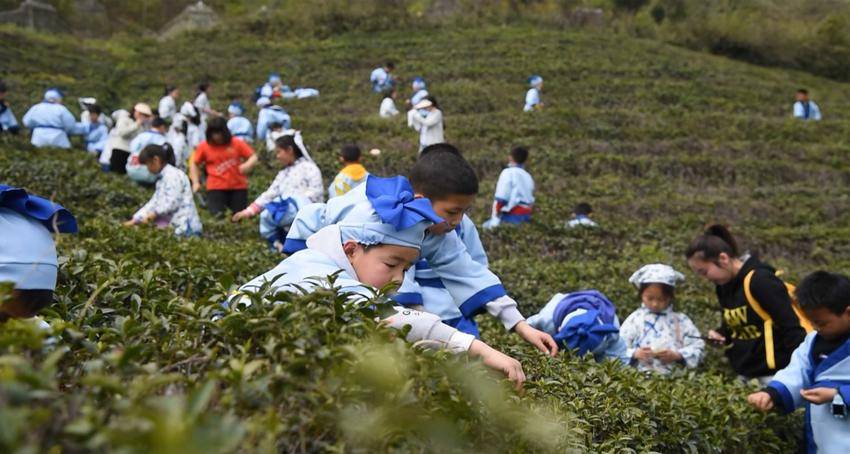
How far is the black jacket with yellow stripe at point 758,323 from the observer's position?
15.2 ft

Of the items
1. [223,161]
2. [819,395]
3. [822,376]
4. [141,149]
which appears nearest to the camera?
[819,395]

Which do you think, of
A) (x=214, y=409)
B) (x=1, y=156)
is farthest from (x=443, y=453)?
(x=1, y=156)

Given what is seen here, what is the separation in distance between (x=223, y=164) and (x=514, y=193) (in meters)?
3.61

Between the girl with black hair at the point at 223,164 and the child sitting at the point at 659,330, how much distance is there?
15.6ft

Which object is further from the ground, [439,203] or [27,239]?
[27,239]

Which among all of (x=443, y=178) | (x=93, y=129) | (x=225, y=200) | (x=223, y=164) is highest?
(x=443, y=178)

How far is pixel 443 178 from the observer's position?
10.9 feet

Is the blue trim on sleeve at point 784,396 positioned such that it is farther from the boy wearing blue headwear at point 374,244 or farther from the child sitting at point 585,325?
the boy wearing blue headwear at point 374,244

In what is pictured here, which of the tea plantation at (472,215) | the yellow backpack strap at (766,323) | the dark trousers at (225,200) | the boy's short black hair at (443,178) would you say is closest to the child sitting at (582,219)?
the tea plantation at (472,215)

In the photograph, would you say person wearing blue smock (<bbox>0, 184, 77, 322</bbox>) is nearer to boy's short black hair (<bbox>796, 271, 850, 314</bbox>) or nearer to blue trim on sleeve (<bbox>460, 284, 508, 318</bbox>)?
blue trim on sleeve (<bbox>460, 284, 508, 318</bbox>)

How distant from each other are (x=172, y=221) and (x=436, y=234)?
4361 millimetres

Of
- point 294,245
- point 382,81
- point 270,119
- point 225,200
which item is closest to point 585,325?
point 294,245

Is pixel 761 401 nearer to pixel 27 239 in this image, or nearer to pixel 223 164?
pixel 27 239

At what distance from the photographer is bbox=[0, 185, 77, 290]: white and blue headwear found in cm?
210
